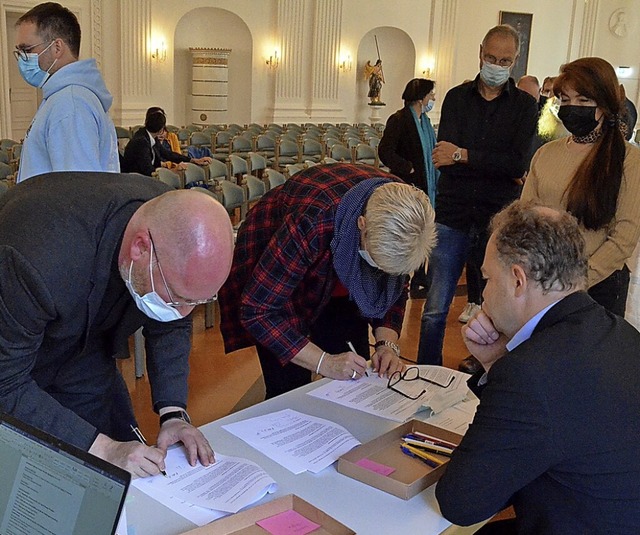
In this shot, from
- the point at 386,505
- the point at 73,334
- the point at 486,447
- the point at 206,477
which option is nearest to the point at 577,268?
the point at 486,447

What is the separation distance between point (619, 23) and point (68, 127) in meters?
18.3

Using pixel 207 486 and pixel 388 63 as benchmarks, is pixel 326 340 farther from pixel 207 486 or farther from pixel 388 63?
pixel 388 63

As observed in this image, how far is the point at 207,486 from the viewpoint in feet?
5.26

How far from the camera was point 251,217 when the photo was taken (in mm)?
2488

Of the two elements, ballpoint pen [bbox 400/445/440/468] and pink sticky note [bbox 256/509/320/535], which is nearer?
pink sticky note [bbox 256/509/320/535]

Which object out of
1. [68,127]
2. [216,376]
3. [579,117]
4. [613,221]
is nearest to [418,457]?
[613,221]

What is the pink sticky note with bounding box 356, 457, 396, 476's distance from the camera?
169 cm

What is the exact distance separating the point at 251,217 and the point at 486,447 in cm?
129

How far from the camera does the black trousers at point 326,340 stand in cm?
252

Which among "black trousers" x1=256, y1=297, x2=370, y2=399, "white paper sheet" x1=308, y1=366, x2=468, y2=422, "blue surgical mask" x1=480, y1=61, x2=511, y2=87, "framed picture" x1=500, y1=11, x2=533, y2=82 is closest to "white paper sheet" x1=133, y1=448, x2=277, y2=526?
"white paper sheet" x1=308, y1=366, x2=468, y2=422

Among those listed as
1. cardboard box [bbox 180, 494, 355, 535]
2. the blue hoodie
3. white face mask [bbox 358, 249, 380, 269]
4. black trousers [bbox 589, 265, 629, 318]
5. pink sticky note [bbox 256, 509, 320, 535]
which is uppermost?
the blue hoodie

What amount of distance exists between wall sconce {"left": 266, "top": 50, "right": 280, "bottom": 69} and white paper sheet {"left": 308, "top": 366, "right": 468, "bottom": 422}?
1326 cm

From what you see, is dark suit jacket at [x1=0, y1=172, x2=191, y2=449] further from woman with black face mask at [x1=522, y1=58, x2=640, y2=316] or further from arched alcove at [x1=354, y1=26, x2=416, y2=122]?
arched alcove at [x1=354, y1=26, x2=416, y2=122]

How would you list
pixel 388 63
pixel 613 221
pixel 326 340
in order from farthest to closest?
1. pixel 388 63
2. pixel 613 221
3. pixel 326 340
